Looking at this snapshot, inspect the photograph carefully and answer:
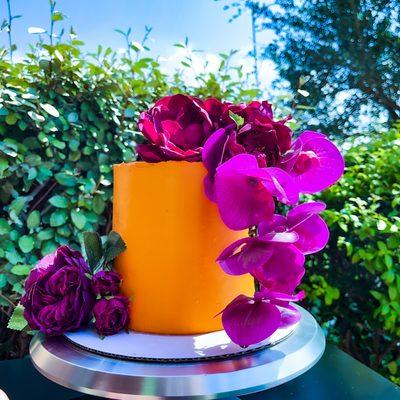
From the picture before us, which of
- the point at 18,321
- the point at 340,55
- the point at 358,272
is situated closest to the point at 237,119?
the point at 18,321

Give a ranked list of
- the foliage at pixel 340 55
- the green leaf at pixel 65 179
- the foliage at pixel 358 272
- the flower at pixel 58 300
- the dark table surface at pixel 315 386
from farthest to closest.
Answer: the foliage at pixel 340 55 < the foliage at pixel 358 272 < the green leaf at pixel 65 179 < the dark table surface at pixel 315 386 < the flower at pixel 58 300

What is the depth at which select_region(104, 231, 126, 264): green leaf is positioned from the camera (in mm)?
571

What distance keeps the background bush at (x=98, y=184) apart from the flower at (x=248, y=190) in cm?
71

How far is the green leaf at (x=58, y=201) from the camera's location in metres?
1.10

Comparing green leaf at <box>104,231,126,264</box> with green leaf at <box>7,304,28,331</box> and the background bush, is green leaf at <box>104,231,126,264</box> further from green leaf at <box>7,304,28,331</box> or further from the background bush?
the background bush

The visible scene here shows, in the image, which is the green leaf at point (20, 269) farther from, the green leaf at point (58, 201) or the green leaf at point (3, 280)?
the green leaf at point (58, 201)

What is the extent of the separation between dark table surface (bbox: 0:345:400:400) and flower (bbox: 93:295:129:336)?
239mm

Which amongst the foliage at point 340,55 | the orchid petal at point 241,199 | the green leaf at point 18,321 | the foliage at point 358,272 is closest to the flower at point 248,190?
the orchid petal at point 241,199

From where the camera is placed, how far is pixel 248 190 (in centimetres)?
48

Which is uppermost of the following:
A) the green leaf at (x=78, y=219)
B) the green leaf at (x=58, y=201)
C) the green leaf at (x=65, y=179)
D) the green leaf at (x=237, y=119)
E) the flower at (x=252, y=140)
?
the green leaf at (x=237, y=119)

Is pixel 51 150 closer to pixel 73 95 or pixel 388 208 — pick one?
pixel 73 95

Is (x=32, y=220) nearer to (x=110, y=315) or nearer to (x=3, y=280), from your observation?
(x=3, y=280)

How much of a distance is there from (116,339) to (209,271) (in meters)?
0.14

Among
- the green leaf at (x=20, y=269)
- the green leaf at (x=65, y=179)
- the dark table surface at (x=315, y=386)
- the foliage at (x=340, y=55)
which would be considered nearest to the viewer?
the dark table surface at (x=315, y=386)
